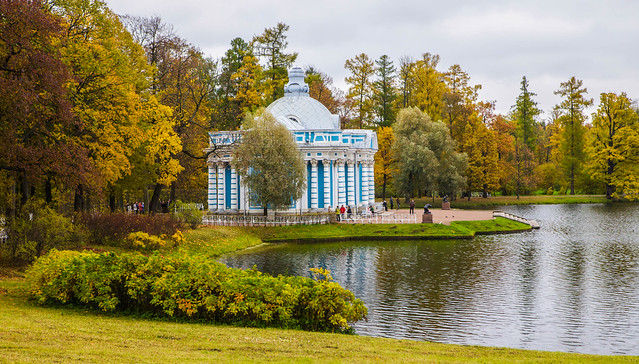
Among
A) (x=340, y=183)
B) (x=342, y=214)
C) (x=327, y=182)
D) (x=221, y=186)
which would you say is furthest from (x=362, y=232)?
(x=221, y=186)

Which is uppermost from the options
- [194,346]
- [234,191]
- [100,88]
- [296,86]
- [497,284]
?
[296,86]

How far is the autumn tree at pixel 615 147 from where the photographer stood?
2943 inches

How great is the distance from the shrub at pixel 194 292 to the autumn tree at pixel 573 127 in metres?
74.3

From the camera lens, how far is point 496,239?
136 ft

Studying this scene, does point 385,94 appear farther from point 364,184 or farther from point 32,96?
point 32,96

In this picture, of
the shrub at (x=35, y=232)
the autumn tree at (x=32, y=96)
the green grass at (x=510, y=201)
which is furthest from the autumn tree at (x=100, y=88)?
the green grass at (x=510, y=201)

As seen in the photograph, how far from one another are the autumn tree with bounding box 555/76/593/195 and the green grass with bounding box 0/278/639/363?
75461 millimetres

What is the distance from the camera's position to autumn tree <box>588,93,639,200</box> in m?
74.8

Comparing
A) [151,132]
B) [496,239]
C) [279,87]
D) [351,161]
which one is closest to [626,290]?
[496,239]

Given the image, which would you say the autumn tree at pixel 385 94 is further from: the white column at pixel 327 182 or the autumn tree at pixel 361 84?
the white column at pixel 327 182

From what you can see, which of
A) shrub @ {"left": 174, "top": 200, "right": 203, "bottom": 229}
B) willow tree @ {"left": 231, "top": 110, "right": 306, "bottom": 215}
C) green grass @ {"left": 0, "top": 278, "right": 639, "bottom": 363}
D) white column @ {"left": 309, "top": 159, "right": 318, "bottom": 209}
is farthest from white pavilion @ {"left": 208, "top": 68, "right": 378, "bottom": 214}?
green grass @ {"left": 0, "top": 278, "right": 639, "bottom": 363}

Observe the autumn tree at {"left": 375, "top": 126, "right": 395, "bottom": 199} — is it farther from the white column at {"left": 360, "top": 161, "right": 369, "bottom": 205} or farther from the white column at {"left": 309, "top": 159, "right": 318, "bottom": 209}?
the white column at {"left": 309, "top": 159, "right": 318, "bottom": 209}

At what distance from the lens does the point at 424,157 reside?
63062mm

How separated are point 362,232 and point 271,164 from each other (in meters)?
7.83
